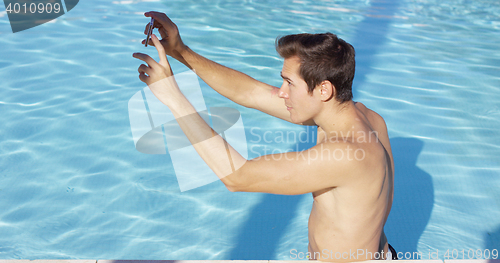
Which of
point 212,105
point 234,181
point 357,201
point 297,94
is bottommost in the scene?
point 212,105

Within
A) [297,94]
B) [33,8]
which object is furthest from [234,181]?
[33,8]

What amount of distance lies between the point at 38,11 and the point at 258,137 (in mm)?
5091

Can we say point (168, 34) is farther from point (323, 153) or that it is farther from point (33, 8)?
point (33, 8)

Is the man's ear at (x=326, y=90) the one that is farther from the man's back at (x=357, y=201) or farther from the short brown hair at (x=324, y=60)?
the man's back at (x=357, y=201)

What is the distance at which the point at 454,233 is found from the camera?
3225mm

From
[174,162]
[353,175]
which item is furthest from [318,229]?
[174,162]

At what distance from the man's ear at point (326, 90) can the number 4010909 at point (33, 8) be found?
6687mm

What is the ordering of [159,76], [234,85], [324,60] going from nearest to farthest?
[159,76] → [324,60] → [234,85]

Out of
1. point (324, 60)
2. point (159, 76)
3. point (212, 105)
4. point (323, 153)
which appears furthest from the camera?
point (212, 105)

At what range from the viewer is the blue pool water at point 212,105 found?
10.3ft

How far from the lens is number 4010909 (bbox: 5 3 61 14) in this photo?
22.6 feet

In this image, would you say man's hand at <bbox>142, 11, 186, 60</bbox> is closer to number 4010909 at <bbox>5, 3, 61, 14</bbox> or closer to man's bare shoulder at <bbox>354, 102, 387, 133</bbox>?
man's bare shoulder at <bbox>354, 102, 387, 133</bbox>

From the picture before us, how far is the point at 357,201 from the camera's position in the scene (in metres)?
1.67

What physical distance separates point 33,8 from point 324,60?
7.05 m
